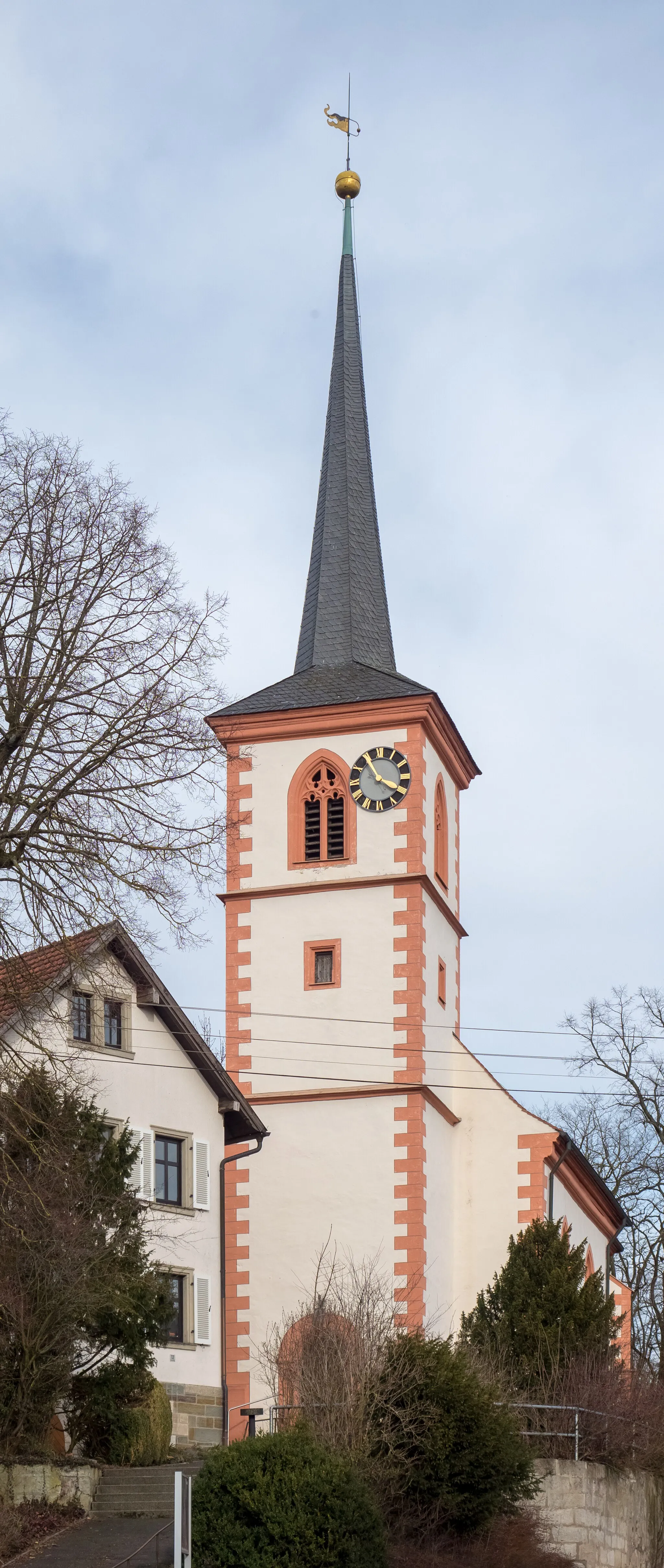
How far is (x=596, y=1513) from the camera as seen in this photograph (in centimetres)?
2297

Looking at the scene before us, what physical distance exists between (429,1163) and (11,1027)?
13.3m

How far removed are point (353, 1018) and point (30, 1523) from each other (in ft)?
41.8

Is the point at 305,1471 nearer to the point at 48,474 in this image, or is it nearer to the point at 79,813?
the point at 79,813

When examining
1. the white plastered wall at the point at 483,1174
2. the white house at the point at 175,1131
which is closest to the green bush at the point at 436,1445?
the white house at the point at 175,1131

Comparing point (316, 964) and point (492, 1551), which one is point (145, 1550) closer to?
point (492, 1551)

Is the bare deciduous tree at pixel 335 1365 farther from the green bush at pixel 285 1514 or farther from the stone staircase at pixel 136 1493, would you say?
the stone staircase at pixel 136 1493

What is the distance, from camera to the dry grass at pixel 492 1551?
1964 cm

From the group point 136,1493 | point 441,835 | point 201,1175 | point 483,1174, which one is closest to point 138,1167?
point 201,1175

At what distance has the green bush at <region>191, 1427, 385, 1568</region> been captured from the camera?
730 inches

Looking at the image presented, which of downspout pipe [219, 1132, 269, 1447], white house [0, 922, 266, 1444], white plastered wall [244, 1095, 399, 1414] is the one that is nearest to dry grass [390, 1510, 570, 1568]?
white house [0, 922, 266, 1444]

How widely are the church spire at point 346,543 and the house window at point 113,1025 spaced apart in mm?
9495

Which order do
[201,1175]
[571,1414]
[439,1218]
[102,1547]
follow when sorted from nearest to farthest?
[102,1547], [571,1414], [201,1175], [439,1218]

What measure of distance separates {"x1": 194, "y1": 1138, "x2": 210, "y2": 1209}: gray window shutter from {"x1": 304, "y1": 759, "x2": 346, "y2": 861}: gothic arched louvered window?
617 cm

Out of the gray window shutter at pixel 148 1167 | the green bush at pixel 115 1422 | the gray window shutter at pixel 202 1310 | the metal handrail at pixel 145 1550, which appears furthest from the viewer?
the gray window shutter at pixel 202 1310
